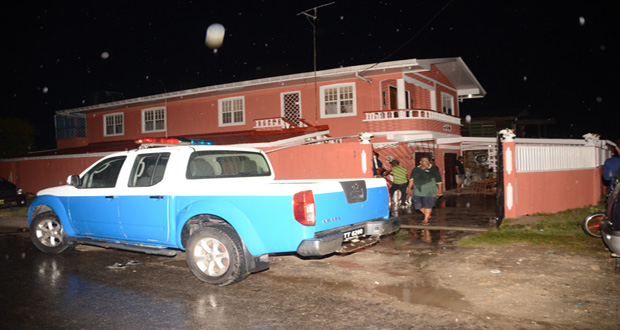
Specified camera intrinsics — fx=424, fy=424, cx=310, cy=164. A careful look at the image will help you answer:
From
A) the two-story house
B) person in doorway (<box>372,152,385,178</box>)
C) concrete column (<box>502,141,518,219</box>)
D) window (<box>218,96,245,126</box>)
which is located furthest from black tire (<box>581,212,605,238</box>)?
window (<box>218,96,245,126</box>)

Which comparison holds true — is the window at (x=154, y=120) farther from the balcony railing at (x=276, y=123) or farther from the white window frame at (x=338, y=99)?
the white window frame at (x=338, y=99)

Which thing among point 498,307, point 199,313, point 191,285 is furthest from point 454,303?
point 191,285

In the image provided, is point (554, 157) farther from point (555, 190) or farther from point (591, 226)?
point (591, 226)

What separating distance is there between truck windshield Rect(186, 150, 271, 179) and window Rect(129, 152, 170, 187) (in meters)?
0.47

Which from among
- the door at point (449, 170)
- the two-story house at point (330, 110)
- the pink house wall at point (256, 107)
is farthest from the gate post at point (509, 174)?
the door at point (449, 170)

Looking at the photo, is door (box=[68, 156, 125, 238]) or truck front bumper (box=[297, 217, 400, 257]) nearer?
truck front bumper (box=[297, 217, 400, 257])

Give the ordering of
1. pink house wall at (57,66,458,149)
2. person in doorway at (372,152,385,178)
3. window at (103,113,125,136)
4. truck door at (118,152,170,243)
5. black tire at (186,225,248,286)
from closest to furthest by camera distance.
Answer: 1. black tire at (186,225,248,286)
2. truck door at (118,152,170,243)
3. person in doorway at (372,152,385,178)
4. pink house wall at (57,66,458,149)
5. window at (103,113,125,136)

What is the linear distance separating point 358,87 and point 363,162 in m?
6.86

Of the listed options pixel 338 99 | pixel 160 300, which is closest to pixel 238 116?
pixel 338 99

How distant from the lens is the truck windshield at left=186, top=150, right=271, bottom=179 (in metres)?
6.02

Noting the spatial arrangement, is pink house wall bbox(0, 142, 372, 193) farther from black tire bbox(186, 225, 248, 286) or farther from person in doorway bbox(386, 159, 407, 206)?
black tire bbox(186, 225, 248, 286)

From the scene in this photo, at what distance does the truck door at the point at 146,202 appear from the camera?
590 cm

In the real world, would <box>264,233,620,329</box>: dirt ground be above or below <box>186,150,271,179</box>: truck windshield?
below

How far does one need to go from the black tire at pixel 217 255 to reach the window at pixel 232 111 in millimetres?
16625
